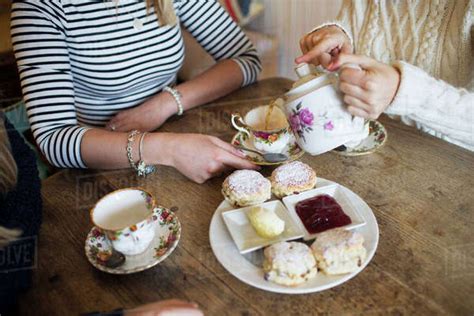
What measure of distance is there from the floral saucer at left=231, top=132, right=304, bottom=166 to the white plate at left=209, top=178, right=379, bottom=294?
0.16 meters

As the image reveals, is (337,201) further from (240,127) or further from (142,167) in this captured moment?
(142,167)

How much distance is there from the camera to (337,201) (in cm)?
81

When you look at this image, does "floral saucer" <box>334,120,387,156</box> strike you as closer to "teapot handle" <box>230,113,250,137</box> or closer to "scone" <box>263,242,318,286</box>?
"teapot handle" <box>230,113,250,137</box>

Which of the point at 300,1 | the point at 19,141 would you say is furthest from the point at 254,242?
the point at 300,1

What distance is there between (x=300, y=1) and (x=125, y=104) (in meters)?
1.39

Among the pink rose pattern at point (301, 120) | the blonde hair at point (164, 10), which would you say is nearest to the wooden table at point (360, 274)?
the pink rose pattern at point (301, 120)

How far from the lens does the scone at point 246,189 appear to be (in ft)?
2.67

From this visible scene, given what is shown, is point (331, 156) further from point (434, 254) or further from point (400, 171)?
point (434, 254)

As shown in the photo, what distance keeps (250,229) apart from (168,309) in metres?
0.22

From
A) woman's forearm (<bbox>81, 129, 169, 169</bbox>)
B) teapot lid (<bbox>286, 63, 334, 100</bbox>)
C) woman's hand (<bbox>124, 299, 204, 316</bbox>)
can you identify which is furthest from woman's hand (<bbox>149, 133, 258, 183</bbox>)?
woman's hand (<bbox>124, 299, 204, 316</bbox>)

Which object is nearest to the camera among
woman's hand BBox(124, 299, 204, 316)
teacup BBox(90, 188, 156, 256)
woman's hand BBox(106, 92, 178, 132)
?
woman's hand BBox(124, 299, 204, 316)

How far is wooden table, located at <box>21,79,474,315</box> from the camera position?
66cm

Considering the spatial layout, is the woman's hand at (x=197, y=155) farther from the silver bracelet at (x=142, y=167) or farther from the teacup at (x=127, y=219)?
the teacup at (x=127, y=219)

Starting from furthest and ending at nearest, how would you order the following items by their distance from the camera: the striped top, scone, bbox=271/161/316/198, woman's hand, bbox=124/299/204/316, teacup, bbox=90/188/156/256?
the striped top, scone, bbox=271/161/316/198, teacup, bbox=90/188/156/256, woman's hand, bbox=124/299/204/316
